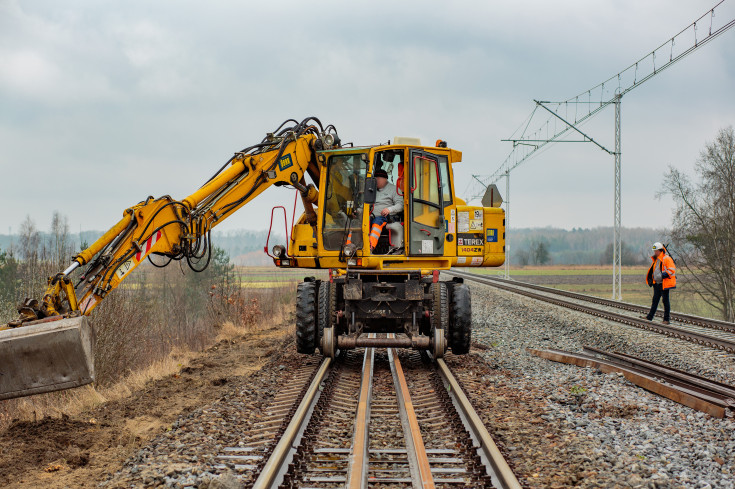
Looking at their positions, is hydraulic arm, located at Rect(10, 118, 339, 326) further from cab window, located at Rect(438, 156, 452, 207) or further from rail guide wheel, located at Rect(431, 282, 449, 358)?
rail guide wheel, located at Rect(431, 282, 449, 358)

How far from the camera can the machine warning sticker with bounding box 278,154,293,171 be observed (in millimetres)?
8281

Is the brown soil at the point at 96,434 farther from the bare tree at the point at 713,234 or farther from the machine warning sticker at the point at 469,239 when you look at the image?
the bare tree at the point at 713,234

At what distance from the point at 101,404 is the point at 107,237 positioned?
2.86 metres

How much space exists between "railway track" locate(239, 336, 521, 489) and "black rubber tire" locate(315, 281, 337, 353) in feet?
2.68

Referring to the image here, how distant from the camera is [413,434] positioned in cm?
536

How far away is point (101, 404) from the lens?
7.71m

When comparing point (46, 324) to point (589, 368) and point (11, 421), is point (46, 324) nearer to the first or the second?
point (11, 421)

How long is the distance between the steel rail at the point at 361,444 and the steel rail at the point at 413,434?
0.38 m

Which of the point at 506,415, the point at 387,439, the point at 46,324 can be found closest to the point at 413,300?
the point at 506,415

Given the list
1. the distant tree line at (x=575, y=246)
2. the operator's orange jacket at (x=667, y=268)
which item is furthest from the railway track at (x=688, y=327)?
the distant tree line at (x=575, y=246)

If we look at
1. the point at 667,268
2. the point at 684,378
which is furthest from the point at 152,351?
the point at 667,268

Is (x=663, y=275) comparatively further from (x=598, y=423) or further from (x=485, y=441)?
(x=485, y=441)

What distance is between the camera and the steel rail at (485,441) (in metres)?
4.23

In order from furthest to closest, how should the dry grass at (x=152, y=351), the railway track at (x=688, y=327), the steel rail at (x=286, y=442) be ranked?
1. the railway track at (x=688, y=327)
2. the dry grass at (x=152, y=351)
3. the steel rail at (x=286, y=442)
